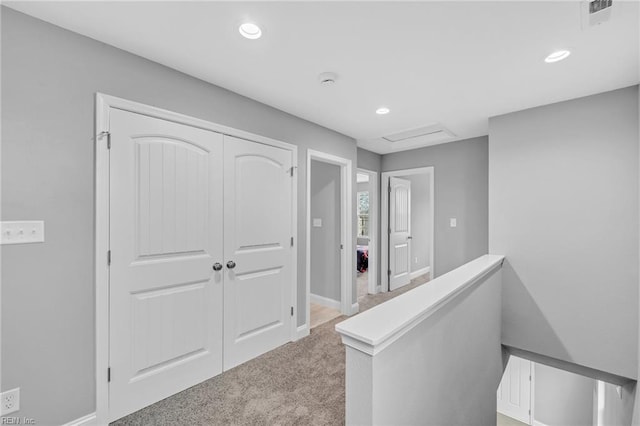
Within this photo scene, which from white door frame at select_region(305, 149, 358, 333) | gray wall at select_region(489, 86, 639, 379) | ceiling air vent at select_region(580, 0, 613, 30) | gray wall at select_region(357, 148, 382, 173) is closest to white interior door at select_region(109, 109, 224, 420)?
white door frame at select_region(305, 149, 358, 333)

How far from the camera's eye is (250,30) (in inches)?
62.0

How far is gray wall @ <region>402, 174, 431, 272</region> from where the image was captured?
20.0ft

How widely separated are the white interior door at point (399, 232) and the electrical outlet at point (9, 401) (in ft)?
14.2

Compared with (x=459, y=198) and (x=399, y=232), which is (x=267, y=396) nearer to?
(x=459, y=198)

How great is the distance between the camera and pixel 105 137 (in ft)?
5.47

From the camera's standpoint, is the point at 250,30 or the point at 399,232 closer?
the point at 250,30

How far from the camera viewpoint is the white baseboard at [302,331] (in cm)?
287

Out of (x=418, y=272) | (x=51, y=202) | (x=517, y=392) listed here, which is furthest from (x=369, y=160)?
(x=517, y=392)

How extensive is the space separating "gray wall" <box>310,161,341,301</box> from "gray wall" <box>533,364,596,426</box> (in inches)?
178

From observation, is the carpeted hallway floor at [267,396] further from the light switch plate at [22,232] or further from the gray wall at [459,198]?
the gray wall at [459,198]

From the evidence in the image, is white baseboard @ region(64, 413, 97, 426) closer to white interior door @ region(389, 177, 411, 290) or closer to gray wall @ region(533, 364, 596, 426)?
white interior door @ region(389, 177, 411, 290)

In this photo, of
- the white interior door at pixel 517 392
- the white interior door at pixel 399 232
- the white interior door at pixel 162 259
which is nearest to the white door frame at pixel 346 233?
the white interior door at pixel 399 232

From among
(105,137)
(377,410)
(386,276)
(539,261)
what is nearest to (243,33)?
(105,137)

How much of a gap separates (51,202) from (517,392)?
23.7ft
